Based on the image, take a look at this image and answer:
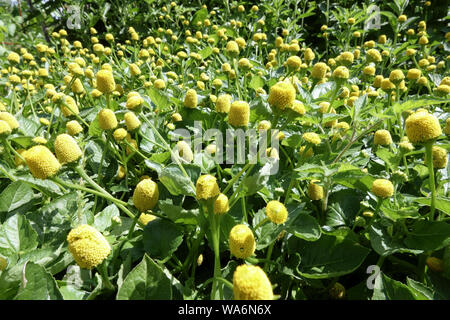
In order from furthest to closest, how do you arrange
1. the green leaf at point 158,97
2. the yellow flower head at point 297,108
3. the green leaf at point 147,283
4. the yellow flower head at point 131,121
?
the green leaf at point 158,97 → the yellow flower head at point 131,121 → the yellow flower head at point 297,108 → the green leaf at point 147,283

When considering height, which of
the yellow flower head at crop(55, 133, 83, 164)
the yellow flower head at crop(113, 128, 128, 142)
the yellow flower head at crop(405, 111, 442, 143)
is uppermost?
the yellow flower head at crop(405, 111, 442, 143)

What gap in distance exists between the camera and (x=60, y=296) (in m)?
0.54

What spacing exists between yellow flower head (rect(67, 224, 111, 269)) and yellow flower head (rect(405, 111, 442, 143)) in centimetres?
64

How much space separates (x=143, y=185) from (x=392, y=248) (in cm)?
52

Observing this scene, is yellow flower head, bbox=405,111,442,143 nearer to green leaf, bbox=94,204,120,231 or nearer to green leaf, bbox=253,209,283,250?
green leaf, bbox=253,209,283,250

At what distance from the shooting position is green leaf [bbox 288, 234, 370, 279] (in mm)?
658

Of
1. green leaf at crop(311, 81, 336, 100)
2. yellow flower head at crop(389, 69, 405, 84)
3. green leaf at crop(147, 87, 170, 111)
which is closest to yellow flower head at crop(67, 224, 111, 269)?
green leaf at crop(147, 87, 170, 111)

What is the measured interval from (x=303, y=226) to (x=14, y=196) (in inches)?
27.9

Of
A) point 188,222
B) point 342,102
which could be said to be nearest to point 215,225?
point 188,222

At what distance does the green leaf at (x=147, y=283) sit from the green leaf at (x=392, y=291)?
1.24ft

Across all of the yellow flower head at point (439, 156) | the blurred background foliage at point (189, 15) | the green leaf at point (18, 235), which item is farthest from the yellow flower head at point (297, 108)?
the blurred background foliage at point (189, 15)

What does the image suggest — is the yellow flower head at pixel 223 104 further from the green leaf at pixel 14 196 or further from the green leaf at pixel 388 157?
the green leaf at pixel 14 196

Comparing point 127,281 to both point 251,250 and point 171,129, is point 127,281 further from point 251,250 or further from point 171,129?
point 171,129

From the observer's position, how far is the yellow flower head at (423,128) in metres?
0.66
